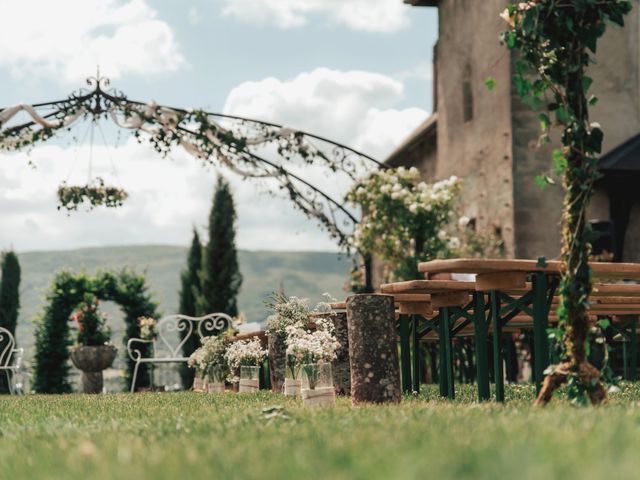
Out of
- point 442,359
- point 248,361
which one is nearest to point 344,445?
point 442,359

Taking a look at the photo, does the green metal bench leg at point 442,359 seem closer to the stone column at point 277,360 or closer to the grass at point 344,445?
the grass at point 344,445

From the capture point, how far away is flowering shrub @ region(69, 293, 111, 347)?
49.5 ft

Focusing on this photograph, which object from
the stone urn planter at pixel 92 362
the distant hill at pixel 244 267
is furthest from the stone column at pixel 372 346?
the distant hill at pixel 244 267

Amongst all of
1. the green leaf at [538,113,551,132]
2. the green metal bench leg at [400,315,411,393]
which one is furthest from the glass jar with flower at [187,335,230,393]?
the green leaf at [538,113,551,132]

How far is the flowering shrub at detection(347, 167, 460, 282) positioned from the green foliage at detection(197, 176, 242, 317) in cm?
700

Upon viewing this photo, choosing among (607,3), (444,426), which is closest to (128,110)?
(607,3)

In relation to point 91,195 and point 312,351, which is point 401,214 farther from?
point 312,351

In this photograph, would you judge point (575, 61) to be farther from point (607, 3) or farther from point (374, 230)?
point (374, 230)

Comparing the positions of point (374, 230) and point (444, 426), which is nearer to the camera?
point (444, 426)

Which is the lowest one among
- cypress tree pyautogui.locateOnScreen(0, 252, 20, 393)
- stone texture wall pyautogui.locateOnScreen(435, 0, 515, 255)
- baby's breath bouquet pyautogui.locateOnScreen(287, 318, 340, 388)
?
baby's breath bouquet pyautogui.locateOnScreen(287, 318, 340, 388)

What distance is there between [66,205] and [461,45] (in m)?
9.61

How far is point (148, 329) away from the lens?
1581 cm

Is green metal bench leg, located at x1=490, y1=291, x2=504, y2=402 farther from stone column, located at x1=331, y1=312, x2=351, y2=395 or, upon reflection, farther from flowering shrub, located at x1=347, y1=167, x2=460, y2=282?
flowering shrub, located at x1=347, y1=167, x2=460, y2=282

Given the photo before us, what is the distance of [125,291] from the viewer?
17281mm
